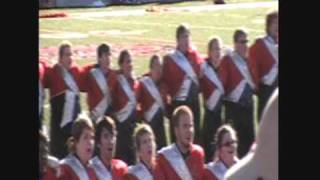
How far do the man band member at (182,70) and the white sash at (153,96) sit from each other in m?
0.08

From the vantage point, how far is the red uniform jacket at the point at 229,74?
296cm

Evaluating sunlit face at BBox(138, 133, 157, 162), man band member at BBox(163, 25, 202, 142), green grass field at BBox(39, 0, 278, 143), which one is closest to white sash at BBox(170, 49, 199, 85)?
man band member at BBox(163, 25, 202, 142)

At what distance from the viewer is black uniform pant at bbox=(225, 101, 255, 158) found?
9.96ft

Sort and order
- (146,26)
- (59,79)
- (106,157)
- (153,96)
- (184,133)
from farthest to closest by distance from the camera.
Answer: (146,26)
(153,96)
(59,79)
(184,133)
(106,157)

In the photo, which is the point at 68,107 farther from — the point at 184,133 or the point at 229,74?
the point at 229,74

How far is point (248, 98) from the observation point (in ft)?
9.95

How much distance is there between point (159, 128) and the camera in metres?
3.00

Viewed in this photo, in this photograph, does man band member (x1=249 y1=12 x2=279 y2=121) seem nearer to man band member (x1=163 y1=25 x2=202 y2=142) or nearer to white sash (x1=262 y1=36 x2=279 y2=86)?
white sash (x1=262 y1=36 x2=279 y2=86)

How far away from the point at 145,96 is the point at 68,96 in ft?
1.03

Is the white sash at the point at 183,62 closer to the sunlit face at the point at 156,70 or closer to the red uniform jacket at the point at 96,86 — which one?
the sunlit face at the point at 156,70

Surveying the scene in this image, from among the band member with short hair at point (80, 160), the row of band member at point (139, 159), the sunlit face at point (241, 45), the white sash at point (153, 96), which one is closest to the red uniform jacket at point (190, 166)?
the row of band member at point (139, 159)

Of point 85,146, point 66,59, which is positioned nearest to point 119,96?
point 66,59
